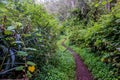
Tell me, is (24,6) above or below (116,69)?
above

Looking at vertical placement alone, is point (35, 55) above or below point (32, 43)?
below

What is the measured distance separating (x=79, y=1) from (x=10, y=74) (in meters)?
15.8

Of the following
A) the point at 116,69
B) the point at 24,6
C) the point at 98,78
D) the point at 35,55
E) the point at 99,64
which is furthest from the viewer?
the point at 99,64

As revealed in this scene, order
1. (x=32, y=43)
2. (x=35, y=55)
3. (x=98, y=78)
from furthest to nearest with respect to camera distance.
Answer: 1. (x=98, y=78)
2. (x=35, y=55)
3. (x=32, y=43)

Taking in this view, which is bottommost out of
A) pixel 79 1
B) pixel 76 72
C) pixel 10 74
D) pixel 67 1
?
pixel 76 72

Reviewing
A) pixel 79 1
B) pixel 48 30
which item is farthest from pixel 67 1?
pixel 48 30

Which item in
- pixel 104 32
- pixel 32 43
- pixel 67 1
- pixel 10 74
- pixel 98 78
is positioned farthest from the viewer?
pixel 67 1

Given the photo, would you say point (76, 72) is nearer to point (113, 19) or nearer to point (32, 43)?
point (113, 19)

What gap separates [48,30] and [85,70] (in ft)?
9.75

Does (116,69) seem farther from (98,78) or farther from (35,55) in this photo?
(35,55)

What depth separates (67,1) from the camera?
31609 mm

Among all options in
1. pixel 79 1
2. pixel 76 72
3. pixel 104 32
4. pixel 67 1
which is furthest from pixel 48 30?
pixel 67 1

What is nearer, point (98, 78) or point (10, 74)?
point (10, 74)

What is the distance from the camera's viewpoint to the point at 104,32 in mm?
7742
